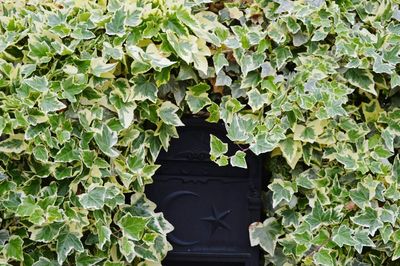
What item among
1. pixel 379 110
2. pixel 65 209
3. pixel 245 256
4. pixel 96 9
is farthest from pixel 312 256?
pixel 96 9

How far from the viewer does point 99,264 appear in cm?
146

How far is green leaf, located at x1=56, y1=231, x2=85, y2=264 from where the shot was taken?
1396 millimetres

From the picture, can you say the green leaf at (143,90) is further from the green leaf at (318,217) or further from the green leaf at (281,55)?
the green leaf at (318,217)

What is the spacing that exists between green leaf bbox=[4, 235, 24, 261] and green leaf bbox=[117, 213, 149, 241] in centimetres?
23

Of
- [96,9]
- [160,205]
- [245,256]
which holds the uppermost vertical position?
[96,9]

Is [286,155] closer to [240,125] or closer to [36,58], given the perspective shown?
[240,125]

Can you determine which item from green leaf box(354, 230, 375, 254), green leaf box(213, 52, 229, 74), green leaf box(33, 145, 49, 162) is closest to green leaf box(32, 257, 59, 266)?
green leaf box(33, 145, 49, 162)

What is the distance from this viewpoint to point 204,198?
1555 mm

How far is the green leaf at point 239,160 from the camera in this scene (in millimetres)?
1450

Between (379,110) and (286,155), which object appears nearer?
(286,155)

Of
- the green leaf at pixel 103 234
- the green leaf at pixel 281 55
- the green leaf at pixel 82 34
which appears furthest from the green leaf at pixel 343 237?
the green leaf at pixel 82 34

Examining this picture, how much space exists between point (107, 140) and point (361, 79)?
0.65 m

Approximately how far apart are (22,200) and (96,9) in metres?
0.48

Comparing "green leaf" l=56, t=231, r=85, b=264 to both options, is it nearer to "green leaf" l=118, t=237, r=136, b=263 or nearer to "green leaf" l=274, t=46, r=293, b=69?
"green leaf" l=118, t=237, r=136, b=263
